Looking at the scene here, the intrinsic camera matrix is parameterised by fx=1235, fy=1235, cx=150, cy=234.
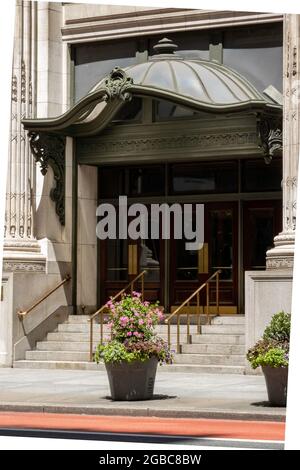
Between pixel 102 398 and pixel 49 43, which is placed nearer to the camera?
pixel 102 398

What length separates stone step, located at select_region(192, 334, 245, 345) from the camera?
27141 mm

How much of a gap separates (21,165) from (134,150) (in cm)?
283

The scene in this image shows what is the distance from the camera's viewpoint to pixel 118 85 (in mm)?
28656

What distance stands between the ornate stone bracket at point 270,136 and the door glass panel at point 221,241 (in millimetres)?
3335

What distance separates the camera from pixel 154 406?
1864 centimetres

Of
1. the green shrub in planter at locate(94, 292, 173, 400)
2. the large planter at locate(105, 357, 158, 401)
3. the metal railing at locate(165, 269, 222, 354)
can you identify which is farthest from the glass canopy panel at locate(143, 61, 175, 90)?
the large planter at locate(105, 357, 158, 401)

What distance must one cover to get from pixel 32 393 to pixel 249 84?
1077 centimetres

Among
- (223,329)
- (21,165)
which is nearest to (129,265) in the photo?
(21,165)

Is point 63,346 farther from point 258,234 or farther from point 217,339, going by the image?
point 258,234

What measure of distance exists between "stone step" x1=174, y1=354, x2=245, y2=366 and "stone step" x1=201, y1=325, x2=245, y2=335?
134cm

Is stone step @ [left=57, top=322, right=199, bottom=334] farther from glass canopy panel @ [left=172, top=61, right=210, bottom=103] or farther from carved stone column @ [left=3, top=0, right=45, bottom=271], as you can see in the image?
glass canopy panel @ [left=172, top=61, right=210, bottom=103]

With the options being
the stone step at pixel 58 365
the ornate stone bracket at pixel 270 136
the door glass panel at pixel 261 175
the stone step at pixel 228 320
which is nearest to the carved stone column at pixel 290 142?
the ornate stone bracket at pixel 270 136
